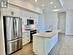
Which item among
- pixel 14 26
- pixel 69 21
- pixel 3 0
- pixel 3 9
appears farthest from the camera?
pixel 69 21

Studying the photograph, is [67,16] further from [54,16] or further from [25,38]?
[25,38]

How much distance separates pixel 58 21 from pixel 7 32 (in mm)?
10747

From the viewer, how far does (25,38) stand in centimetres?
763

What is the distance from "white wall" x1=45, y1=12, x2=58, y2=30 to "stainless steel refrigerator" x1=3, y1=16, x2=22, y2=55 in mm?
8977

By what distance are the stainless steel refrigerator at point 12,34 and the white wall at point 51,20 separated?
8.98 metres

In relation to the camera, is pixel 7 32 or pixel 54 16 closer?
pixel 7 32

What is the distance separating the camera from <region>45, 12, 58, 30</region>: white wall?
1447 cm

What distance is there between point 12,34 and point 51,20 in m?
9.96

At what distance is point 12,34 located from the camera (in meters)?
5.42

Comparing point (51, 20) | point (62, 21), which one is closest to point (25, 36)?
point (51, 20)

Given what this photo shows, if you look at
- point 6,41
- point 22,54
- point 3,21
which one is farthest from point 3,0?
point 22,54

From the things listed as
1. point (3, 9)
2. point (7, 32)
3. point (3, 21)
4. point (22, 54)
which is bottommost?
point (22, 54)

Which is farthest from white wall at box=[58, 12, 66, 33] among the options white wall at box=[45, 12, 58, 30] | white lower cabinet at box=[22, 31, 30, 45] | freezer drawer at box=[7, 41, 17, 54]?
freezer drawer at box=[7, 41, 17, 54]

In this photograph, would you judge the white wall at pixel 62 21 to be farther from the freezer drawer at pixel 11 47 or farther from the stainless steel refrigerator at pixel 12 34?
the freezer drawer at pixel 11 47
